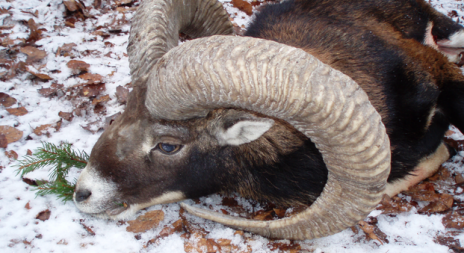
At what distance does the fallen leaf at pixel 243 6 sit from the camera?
773 centimetres

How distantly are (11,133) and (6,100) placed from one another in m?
0.75

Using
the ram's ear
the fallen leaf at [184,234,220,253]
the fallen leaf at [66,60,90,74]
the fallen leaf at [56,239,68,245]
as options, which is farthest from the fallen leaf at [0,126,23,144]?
the ram's ear

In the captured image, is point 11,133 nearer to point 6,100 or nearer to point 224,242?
point 6,100

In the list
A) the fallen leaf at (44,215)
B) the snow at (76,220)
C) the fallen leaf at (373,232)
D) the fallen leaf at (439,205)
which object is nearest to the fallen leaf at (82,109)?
the snow at (76,220)

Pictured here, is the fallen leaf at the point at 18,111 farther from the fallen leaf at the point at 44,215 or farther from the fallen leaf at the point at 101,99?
the fallen leaf at the point at 44,215

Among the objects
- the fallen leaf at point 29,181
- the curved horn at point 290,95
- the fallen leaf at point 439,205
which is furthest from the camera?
the fallen leaf at point 439,205

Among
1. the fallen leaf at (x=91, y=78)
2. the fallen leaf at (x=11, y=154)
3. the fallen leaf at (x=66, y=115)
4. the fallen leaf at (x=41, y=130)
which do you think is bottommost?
the fallen leaf at (x=11, y=154)

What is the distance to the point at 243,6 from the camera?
774 cm

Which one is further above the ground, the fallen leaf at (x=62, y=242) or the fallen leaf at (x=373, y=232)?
the fallen leaf at (x=373, y=232)

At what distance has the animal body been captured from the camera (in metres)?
2.36

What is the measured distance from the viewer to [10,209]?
3406mm

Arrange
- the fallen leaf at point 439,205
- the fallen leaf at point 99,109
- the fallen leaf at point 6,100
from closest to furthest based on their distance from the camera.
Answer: the fallen leaf at point 439,205 → the fallen leaf at point 6,100 → the fallen leaf at point 99,109

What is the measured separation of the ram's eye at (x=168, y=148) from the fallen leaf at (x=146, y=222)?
2.76 ft

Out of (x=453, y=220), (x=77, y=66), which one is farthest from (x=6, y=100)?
(x=453, y=220)
